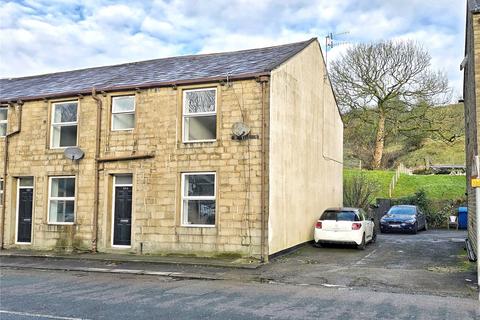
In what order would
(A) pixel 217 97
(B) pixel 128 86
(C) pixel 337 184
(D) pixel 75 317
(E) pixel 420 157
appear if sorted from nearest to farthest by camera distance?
(D) pixel 75 317 < (A) pixel 217 97 < (B) pixel 128 86 < (C) pixel 337 184 < (E) pixel 420 157

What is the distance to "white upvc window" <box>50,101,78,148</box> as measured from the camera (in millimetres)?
17000

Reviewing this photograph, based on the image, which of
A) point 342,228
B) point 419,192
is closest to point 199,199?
point 342,228

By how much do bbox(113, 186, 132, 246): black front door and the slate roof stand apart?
3570 millimetres

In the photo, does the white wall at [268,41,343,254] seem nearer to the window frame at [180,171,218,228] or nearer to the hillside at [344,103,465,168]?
the window frame at [180,171,218,228]

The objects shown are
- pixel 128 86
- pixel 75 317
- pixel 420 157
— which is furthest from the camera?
pixel 420 157

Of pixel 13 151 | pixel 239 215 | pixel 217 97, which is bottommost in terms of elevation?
pixel 239 215

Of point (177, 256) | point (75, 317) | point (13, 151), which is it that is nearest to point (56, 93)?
point (13, 151)

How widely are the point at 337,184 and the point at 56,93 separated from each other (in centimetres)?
1312

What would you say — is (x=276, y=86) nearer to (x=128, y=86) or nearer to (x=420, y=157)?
(x=128, y=86)

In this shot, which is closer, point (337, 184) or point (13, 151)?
point (13, 151)

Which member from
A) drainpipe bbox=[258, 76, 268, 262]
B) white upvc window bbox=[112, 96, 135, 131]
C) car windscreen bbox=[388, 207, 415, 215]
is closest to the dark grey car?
car windscreen bbox=[388, 207, 415, 215]

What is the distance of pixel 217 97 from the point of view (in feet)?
48.6

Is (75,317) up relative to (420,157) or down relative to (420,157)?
down

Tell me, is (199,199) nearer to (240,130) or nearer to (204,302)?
(240,130)
